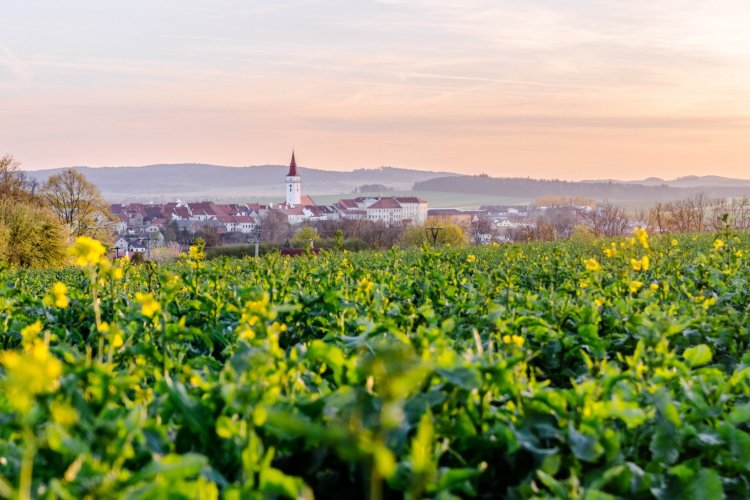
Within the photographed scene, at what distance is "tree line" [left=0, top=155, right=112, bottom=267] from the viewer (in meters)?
41.5

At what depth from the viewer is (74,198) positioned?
201 ft

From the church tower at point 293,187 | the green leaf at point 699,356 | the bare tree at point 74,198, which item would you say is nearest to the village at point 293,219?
the church tower at point 293,187

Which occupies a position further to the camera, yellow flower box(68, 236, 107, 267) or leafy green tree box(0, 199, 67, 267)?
leafy green tree box(0, 199, 67, 267)

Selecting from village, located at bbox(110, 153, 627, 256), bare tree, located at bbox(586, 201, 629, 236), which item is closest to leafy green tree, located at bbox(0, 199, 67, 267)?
village, located at bbox(110, 153, 627, 256)

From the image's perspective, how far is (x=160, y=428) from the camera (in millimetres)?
1949

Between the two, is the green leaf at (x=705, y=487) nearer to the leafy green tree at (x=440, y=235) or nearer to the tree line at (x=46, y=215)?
the tree line at (x=46, y=215)

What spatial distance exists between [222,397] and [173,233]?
105m

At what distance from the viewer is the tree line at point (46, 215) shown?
136ft

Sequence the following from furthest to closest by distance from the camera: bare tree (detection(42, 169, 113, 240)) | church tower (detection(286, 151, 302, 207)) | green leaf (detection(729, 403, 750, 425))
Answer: church tower (detection(286, 151, 302, 207)) → bare tree (detection(42, 169, 113, 240)) → green leaf (detection(729, 403, 750, 425))

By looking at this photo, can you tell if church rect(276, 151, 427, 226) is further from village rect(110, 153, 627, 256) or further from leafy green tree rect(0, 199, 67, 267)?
leafy green tree rect(0, 199, 67, 267)

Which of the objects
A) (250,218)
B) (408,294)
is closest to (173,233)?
(250,218)

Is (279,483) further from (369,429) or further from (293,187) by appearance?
(293,187)

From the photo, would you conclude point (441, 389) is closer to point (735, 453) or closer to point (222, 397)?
point (222, 397)

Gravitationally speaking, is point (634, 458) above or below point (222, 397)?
below
